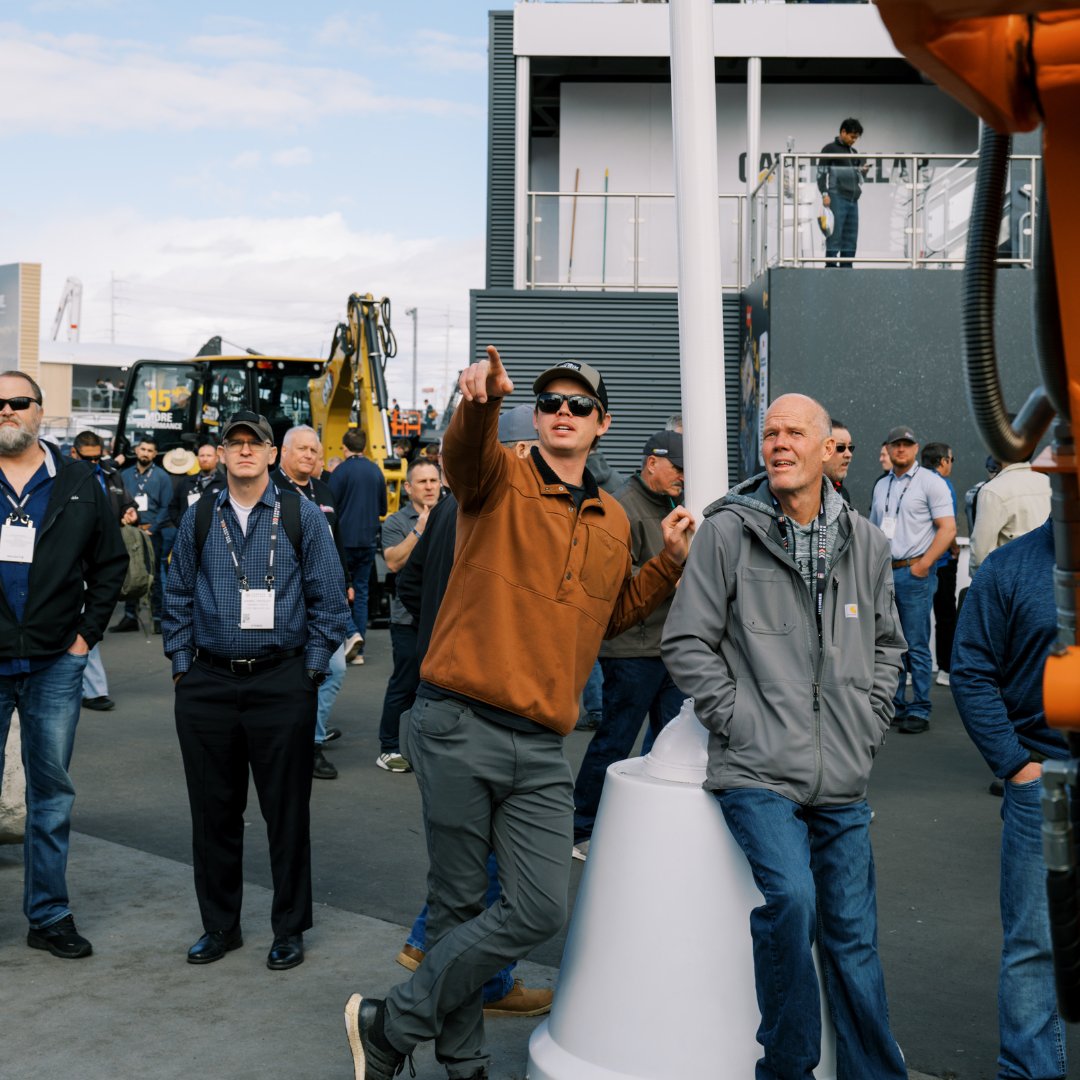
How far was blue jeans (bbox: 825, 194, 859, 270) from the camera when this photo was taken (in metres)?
15.8

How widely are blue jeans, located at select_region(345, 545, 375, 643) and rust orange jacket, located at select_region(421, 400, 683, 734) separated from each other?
915cm

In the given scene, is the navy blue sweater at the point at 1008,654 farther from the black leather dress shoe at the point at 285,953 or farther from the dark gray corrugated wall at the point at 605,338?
the dark gray corrugated wall at the point at 605,338

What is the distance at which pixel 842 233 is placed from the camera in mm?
16031

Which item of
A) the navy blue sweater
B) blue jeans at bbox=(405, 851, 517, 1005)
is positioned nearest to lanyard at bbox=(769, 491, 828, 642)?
the navy blue sweater

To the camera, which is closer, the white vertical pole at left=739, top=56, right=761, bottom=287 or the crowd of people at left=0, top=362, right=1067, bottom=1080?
the crowd of people at left=0, top=362, right=1067, bottom=1080

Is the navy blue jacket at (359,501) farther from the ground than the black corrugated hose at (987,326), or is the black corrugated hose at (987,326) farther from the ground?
the navy blue jacket at (359,501)

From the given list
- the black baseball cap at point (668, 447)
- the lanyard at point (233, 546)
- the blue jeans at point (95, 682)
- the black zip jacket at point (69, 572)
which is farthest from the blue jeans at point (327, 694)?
the lanyard at point (233, 546)

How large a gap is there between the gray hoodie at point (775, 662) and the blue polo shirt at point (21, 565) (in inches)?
110

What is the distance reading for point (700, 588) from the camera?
405cm

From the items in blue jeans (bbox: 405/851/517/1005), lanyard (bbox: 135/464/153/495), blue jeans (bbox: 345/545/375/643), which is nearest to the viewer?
blue jeans (bbox: 405/851/517/1005)

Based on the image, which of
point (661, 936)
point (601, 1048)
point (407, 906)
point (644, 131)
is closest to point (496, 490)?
point (661, 936)

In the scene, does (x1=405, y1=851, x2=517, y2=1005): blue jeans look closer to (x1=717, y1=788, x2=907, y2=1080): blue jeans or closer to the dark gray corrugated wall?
(x1=717, y1=788, x2=907, y2=1080): blue jeans

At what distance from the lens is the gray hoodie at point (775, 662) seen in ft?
12.8

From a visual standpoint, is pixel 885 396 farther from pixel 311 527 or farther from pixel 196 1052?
pixel 196 1052
